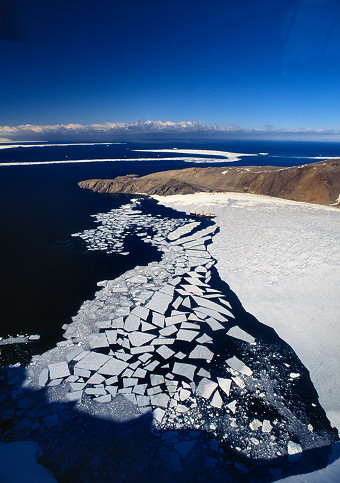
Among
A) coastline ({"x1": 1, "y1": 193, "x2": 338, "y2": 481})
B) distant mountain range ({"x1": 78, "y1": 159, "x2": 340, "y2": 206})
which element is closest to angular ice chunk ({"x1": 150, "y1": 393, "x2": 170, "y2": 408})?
coastline ({"x1": 1, "y1": 193, "x2": 338, "y2": 481})

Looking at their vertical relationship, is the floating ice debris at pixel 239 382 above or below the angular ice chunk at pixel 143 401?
below

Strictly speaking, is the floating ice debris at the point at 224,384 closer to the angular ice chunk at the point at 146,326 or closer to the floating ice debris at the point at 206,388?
the floating ice debris at the point at 206,388

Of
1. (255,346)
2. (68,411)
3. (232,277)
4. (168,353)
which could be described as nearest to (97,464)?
(68,411)

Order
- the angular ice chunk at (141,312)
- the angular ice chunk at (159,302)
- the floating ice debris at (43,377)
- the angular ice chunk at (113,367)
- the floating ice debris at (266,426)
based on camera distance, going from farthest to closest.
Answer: the angular ice chunk at (159,302) < the angular ice chunk at (141,312) < the angular ice chunk at (113,367) < the floating ice debris at (43,377) < the floating ice debris at (266,426)

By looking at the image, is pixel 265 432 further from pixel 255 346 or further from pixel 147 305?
pixel 147 305

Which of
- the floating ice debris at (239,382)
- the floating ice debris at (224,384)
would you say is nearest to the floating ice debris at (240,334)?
the floating ice debris at (239,382)

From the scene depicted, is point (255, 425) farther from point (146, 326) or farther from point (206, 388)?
point (146, 326)


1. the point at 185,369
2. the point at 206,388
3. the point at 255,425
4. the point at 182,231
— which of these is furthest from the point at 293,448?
the point at 182,231
